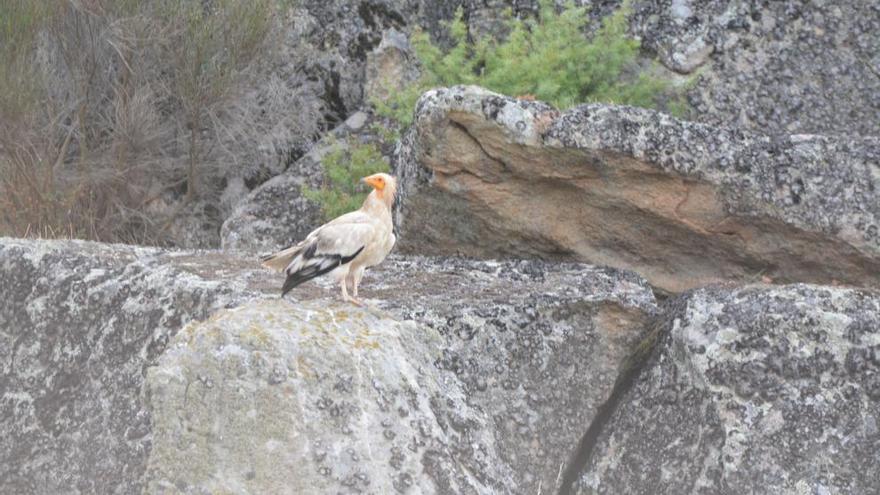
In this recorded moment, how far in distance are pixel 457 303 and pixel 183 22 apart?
6440mm

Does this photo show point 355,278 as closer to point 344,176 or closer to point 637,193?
point 637,193

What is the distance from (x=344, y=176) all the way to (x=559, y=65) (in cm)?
216

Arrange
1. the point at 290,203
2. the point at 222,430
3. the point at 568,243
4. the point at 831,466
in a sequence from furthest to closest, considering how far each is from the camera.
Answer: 1. the point at 290,203
2. the point at 568,243
3. the point at 831,466
4. the point at 222,430

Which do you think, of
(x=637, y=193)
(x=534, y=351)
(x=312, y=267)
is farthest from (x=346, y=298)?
(x=637, y=193)

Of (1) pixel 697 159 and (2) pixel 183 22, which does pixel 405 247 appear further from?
(2) pixel 183 22

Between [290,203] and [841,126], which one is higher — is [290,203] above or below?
below

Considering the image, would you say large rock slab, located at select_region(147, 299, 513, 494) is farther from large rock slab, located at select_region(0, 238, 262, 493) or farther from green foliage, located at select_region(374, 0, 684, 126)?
green foliage, located at select_region(374, 0, 684, 126)

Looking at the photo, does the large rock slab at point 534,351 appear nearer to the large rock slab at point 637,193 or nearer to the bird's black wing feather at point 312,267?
the bird's black wing feather at point 312,267

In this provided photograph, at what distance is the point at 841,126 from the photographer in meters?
9.92

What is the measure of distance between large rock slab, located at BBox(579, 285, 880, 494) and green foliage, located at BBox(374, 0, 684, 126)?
3.37 m

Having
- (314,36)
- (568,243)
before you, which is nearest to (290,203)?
(314,36)

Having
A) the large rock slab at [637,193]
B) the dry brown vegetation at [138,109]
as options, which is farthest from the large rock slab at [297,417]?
the dry brown vegetation at [138,109]

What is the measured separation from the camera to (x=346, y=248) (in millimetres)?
6402

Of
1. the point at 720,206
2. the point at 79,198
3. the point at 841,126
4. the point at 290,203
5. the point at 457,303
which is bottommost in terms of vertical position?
the point at 79,198
